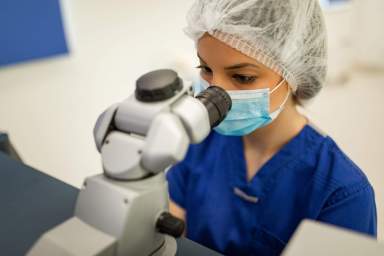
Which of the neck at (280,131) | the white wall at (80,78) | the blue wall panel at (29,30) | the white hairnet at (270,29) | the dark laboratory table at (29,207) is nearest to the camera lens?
the dark laboratory table at (29,207)

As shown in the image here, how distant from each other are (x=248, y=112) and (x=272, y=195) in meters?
0.22

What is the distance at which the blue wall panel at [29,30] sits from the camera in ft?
4.35

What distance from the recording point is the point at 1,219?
58 centimetres

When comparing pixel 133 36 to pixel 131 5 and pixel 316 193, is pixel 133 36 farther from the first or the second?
pixel 316 193

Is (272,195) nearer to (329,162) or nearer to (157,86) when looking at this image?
(329,162)

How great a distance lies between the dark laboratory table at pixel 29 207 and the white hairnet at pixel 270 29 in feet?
1.57

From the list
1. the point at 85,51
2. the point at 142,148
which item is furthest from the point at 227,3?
the point at 85,51

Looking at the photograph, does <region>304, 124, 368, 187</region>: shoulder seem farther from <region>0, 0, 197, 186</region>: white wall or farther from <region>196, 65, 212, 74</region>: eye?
<region>0, 0, 197, 186</region>: white wall

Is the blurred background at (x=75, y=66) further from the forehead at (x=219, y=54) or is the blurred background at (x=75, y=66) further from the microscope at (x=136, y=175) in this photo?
the microscope at (x=136, y=175)

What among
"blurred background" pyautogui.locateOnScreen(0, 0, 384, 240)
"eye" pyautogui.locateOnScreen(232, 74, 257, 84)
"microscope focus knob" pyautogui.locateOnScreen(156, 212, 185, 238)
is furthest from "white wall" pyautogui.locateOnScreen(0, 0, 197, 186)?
"microscope focus knob" pyautogui.locateOnScreen(156, 212, 185, 238)

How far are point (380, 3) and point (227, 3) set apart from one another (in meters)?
3.61

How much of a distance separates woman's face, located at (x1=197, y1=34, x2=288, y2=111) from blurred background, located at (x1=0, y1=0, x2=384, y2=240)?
12.9 inches

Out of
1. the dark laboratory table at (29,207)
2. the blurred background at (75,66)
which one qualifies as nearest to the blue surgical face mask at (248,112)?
the blurred background at (75,66)

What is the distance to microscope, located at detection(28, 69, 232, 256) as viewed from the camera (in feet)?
1.24
